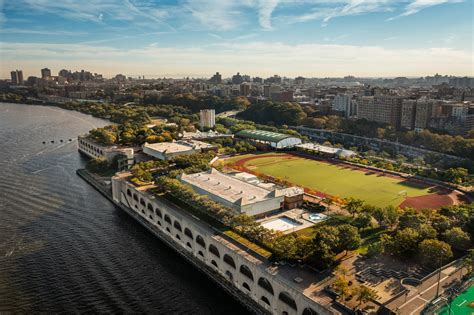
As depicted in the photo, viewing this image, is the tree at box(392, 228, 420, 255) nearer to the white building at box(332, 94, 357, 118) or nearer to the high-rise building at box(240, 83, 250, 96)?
the white building at box(332, 94, 357, 118)

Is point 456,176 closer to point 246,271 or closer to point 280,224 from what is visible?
point 280,224

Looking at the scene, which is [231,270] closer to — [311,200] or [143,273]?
[143,273]

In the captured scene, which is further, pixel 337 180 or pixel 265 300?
pixel 337 180

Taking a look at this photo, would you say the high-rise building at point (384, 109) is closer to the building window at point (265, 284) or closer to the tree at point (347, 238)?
the tree at point (347, 238)

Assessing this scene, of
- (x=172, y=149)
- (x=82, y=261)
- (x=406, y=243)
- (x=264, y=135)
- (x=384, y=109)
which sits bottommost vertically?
(x=82, y=261)

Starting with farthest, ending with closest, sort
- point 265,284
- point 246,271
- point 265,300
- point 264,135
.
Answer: point 264,135, point 246,271, point 265,300, point 265,284

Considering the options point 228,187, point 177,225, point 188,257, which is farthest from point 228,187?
point 188,257

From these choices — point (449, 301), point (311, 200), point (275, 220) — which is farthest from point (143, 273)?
point (449, 301)
